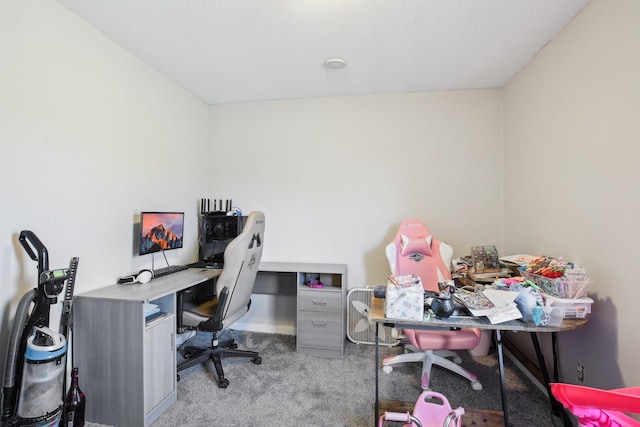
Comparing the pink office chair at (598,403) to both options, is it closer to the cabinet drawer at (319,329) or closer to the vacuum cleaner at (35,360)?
the cabinet drawer at (319,329)

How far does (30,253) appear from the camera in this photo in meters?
1.53

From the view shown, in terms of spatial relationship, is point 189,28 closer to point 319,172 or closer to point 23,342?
point 319,172

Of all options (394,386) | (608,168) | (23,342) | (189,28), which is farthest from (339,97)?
(23,342)

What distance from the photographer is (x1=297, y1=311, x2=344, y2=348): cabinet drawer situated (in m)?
2.62

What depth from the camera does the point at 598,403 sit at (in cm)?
98

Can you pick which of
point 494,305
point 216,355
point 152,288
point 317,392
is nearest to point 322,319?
point 317,392

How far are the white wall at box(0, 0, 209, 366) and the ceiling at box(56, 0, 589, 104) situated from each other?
0.23 meters

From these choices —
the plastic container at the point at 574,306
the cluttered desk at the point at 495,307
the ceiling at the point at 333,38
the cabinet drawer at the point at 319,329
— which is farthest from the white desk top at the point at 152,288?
the plastic container at the point at 574,306

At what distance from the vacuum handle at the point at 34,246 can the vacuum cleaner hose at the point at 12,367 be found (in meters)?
0.19

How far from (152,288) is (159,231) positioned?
541mm

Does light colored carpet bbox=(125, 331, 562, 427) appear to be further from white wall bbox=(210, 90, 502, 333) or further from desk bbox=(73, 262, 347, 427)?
white wall bbox=(210, 90, 502, 333)

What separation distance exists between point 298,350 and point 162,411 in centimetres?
115

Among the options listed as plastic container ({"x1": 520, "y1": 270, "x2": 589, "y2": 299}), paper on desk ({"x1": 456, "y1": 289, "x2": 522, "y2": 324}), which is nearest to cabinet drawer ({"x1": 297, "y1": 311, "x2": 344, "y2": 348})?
paper on desk ({"x1": 456, "y1": 289, "x2": 522, "y2": 324})

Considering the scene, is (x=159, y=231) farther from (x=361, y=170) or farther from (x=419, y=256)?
(x=419, y=256)
